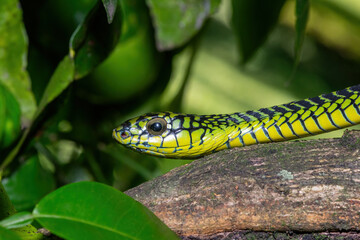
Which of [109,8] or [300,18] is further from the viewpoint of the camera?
[300,18]

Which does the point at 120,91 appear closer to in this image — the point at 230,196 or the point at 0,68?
the point at 0,68

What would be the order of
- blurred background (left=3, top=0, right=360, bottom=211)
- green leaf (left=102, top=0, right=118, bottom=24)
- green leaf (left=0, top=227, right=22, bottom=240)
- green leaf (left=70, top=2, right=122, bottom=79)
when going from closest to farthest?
green leaf (left=0, top=227, right=22, bottom=240), green leaf (left=102, top=0, right=118, bottom=24), green leaf (left=70, top=2, right=122, bottom=79), blurred background (left=3, top=0, right=360, bottom=211)

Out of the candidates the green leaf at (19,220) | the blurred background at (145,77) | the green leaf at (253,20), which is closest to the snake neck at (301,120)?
the blurred background at (145,77)

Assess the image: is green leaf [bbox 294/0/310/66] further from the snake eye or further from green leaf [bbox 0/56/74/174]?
green leaf [bbox 0/56/74/174]

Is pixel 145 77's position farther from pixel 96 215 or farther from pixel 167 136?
pixel 96 215

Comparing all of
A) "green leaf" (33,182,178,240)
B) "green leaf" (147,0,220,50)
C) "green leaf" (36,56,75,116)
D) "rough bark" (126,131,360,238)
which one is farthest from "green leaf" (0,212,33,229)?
"green leaf" (147,0,220,50)

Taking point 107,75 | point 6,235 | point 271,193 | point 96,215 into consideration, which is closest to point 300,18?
point 271,193

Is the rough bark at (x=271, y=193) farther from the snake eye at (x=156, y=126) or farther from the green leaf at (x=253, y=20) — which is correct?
the green leaf at (x=253, y=20)
